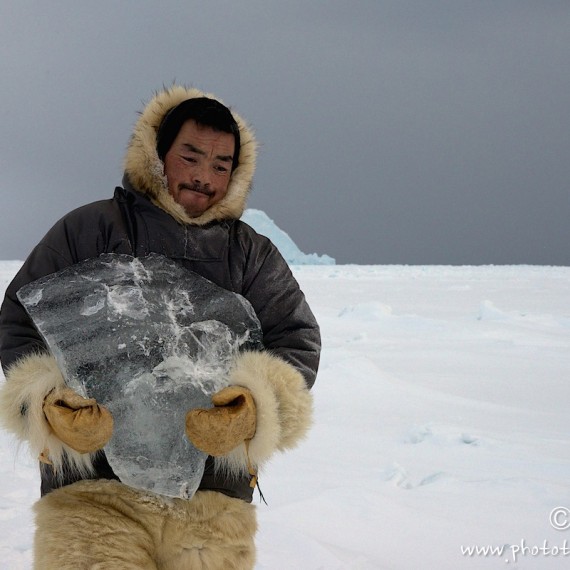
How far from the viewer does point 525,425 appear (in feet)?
14.2

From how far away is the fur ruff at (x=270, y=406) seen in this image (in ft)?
5.36

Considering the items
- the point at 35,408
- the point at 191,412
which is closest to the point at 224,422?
the point at 191,412

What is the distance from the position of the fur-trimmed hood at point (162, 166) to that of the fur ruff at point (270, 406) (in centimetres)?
45

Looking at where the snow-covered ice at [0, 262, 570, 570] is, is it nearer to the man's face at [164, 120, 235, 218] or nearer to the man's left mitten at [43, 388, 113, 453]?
the man's left mitten at [43, 388, 113, 453]

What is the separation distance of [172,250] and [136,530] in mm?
742

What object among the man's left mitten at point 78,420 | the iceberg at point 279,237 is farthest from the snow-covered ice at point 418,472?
the iceberg at point 279,237

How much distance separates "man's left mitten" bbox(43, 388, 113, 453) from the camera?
4.98 feet

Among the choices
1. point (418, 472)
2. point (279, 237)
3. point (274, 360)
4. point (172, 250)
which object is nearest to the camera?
point (274, 360)

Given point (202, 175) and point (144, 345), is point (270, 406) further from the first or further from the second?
point (202, 175)

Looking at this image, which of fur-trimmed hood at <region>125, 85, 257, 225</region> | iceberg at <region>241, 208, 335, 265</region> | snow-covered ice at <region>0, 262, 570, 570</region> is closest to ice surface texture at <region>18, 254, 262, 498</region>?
fur-trimmed hood at <region>125, 85, 257, 225</region>

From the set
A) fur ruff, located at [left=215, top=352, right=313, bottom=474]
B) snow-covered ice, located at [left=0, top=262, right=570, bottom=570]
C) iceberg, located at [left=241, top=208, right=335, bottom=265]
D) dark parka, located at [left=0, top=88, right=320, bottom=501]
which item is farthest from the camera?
iceberg, located at [left=241, top=208, right=335, bottom=265]

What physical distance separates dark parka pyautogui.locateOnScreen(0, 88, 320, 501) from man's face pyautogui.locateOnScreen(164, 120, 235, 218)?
4 cm

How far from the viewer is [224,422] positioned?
153cm

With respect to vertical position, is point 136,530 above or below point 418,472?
above
